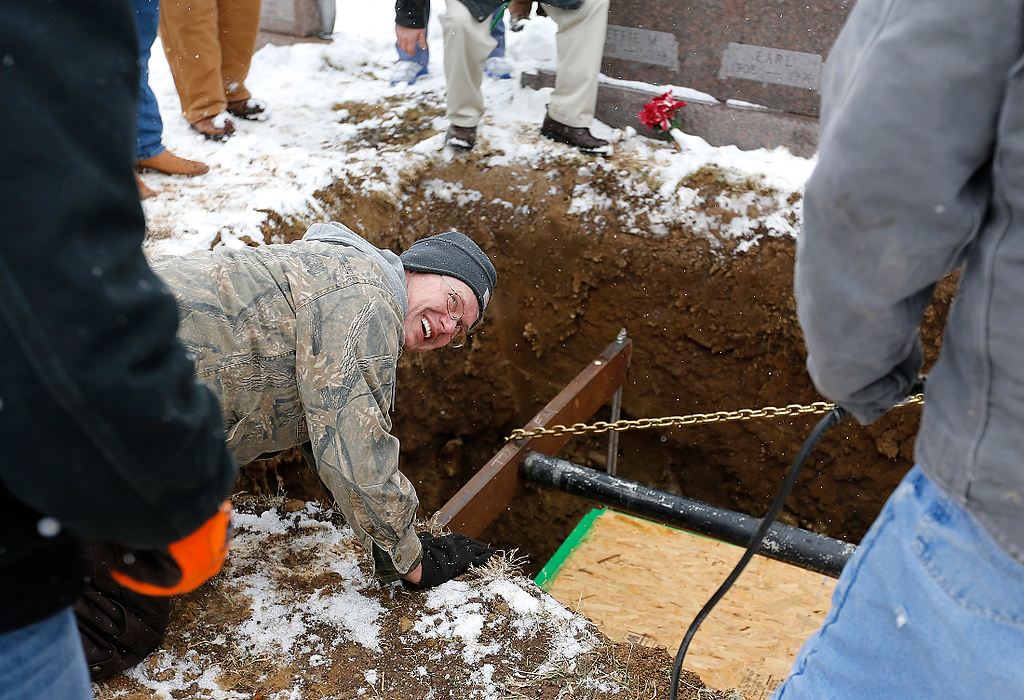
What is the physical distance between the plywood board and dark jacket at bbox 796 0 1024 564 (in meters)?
2.00

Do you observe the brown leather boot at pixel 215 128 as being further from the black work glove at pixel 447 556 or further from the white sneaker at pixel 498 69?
the black work glove at pixel 447 556

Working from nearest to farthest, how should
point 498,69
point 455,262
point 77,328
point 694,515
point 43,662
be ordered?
point 77,328
point 43,662
point 455,262
point 694,515
point 498,69

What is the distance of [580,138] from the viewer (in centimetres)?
457

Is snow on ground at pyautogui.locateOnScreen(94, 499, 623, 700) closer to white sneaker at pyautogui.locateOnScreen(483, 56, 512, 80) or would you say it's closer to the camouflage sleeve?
the camouflage sleeve

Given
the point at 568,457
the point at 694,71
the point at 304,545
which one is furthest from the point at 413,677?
the point at 694,71

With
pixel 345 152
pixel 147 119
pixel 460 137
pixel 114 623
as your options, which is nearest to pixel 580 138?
pixel 460 137

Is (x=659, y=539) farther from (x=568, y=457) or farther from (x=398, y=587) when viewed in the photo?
(x=398, y=587)

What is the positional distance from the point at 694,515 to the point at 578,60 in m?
2.78

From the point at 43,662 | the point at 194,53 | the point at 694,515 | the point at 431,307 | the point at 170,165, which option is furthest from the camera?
the point at 194,53

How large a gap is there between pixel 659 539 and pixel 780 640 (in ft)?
2.60

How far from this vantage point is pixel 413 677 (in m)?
2.09

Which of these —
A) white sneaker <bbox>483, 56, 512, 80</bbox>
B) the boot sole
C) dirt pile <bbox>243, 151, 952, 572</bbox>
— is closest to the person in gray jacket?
dirt pile <bbox>243, 151, 952, 572</bbox>

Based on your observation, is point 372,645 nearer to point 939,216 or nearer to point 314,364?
point 314,364

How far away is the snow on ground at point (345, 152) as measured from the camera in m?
3.68
